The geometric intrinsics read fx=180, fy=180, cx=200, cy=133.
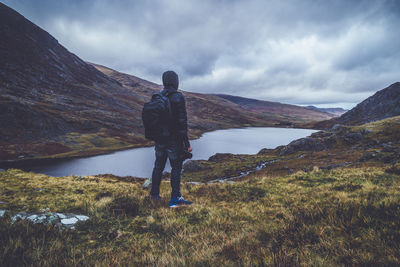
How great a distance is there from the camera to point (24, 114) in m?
67.0

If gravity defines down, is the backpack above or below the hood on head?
below

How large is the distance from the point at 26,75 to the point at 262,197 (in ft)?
490

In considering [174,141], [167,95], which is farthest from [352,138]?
[167,95]

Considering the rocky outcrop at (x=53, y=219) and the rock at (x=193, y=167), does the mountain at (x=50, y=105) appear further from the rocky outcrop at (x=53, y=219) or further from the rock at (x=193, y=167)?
the rocky outcrop at (x=53, y=219)

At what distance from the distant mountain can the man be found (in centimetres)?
21014

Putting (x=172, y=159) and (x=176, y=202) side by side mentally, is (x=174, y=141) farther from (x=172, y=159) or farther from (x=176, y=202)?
(x=176, y=202)

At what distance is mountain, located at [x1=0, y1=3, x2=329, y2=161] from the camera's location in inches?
2409

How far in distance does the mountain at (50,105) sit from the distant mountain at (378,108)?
469 ft

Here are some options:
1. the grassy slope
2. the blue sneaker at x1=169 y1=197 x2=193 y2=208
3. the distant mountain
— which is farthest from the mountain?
the distant mountain

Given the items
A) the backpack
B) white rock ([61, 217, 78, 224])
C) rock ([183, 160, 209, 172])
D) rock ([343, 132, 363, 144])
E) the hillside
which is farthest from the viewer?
the hillside

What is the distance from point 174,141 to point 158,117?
103 cm

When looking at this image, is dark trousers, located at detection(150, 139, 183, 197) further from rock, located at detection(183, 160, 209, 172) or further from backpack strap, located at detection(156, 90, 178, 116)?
rock, located at detection(183, 160, 209, 172)

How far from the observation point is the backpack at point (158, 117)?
5.66 m

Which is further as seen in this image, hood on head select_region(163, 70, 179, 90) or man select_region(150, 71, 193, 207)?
hood on head select_region(163, 70, 179, 90)
